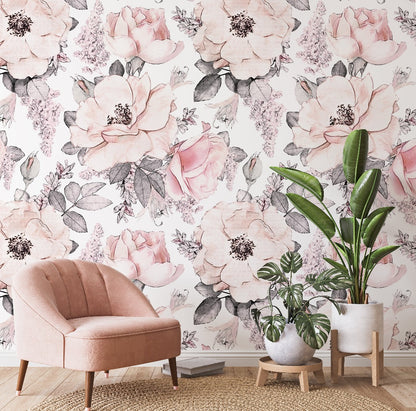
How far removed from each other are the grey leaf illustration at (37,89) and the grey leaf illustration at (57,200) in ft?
1.97

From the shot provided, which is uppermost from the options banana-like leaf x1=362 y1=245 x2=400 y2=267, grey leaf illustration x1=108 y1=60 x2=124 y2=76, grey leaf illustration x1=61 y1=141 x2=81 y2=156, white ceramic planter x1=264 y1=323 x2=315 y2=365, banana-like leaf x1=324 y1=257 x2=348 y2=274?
grey leaf illustration x1=108 y1=60 x2=124 y2=76

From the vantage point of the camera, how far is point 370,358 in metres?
3.42

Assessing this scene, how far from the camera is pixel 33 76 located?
391 cm

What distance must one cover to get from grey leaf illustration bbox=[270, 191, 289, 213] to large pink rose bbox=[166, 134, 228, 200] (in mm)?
371

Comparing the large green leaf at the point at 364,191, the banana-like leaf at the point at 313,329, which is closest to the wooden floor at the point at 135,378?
the banana-like leaf at the point at 313,329

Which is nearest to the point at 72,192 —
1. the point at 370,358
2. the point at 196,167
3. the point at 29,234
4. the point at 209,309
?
the point at 29,234

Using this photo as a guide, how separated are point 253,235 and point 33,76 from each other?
66.5 inches

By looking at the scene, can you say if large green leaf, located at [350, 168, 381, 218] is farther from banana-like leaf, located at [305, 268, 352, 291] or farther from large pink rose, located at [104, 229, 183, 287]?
large pink rose, located at [104, 229, 183, 287]

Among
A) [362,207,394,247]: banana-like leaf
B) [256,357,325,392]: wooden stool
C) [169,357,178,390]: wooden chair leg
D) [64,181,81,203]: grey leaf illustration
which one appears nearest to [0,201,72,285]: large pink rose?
[64,181,81,203]: grey leaf illustration

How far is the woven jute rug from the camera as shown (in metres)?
2.87

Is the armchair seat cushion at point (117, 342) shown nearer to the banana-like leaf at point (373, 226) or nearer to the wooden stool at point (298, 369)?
the wooden stool at point (298, 369)

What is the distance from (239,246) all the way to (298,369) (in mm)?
946

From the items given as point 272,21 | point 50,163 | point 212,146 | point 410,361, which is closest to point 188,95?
point 212,146

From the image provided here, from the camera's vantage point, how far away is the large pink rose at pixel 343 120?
3.92 metres
